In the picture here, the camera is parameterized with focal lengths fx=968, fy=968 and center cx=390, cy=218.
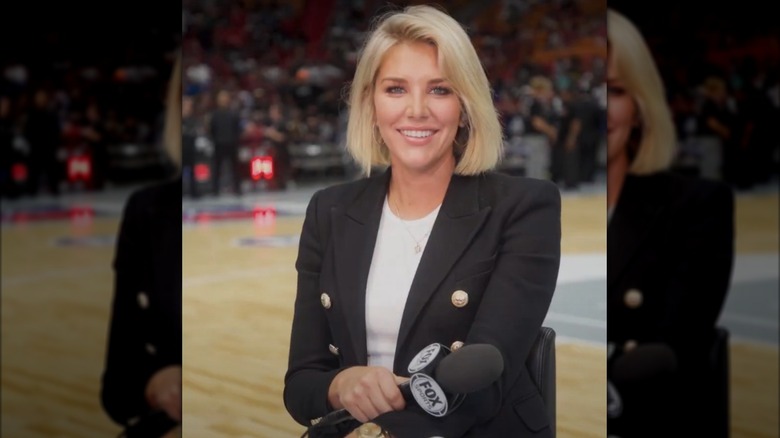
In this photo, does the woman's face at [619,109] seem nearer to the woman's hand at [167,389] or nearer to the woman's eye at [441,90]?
the woman's eye at [441,90]

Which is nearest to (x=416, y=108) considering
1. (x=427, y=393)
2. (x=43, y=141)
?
(x=427, y=393)

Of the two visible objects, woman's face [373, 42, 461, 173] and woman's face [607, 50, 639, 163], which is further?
woman's face [607, 50, 639, 163]

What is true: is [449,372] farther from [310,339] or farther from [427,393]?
[310,339]

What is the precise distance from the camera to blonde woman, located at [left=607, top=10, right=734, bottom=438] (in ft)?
7.69

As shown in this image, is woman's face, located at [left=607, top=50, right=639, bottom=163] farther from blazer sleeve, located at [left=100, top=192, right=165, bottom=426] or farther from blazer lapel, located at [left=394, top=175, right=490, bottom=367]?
blazer sleeve, located at [left=100, top=192, right=165, bottom=426]

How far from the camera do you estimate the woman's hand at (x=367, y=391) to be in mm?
2229

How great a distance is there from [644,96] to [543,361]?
0.69 meters

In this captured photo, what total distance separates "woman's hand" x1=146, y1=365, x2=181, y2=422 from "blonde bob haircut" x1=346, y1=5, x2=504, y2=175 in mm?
735

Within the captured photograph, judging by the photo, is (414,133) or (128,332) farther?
(128,332)

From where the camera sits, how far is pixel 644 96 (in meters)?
2.37

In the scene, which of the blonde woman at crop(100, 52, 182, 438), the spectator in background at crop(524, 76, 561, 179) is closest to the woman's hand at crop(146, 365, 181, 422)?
the blonde woman at crop(100, 52, 182, 438)

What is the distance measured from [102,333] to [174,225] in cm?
105

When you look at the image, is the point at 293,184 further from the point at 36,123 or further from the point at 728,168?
the point at 728,168

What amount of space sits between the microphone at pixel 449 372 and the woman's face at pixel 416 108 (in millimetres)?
432
